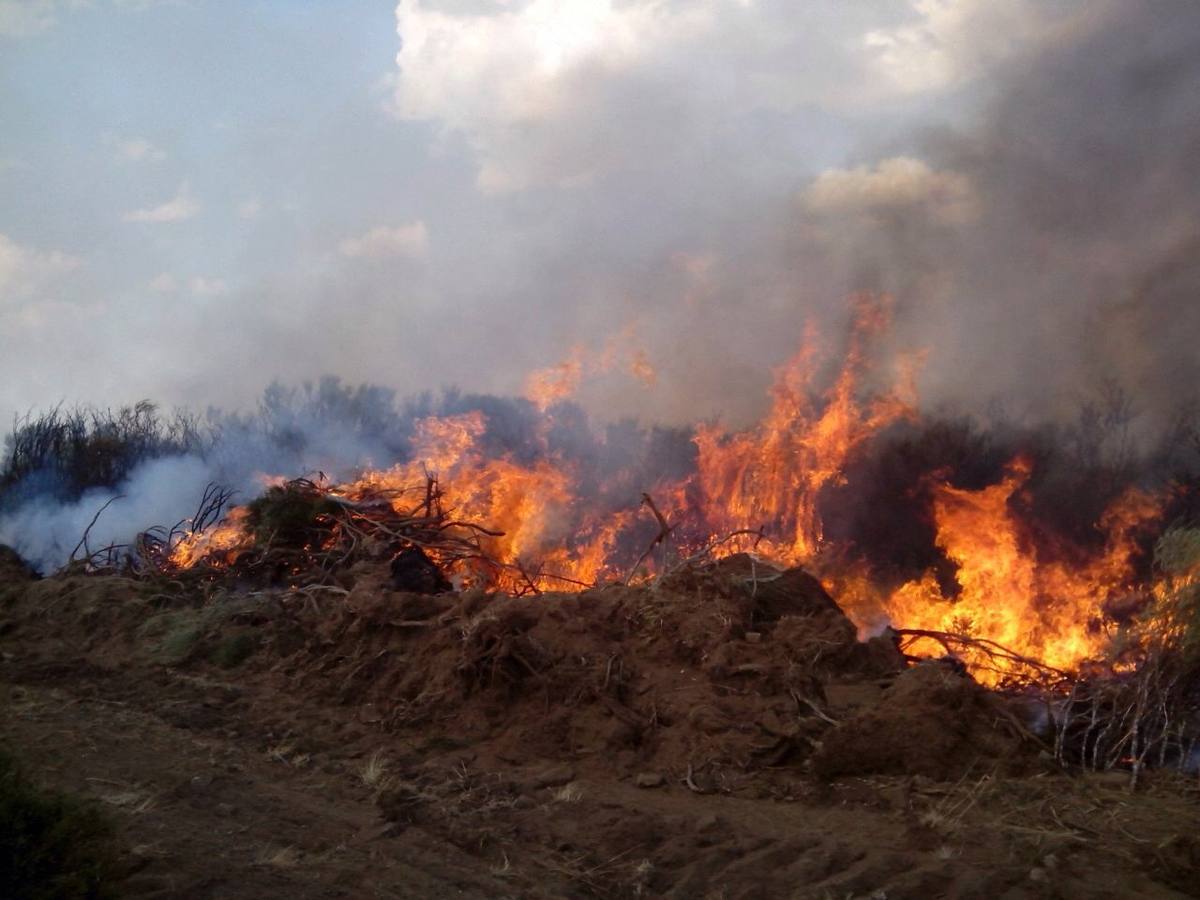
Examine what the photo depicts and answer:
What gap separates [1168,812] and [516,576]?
7488 mm

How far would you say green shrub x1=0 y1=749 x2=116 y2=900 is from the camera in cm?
323

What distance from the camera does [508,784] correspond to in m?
5.86

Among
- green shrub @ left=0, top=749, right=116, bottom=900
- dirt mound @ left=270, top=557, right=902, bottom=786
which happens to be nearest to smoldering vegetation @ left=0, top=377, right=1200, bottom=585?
dirt mound @ left=270, top=557, right=902, bottom=786

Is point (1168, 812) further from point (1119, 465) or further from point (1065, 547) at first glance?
point (1119, 465)

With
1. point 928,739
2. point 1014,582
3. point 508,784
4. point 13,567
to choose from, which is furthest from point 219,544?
point 1014,582

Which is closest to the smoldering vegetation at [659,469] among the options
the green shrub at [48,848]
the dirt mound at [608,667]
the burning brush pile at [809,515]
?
the burning brush pile at [809,515]

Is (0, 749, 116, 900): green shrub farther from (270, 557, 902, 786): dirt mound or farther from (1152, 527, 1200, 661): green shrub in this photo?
(1152, 527, 1200, 661): green shrub

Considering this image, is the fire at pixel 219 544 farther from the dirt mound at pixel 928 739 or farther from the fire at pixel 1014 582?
the fire at pixel 1014 582

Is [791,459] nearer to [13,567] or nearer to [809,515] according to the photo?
[809,515]

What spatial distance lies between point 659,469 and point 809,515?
9.40 feet

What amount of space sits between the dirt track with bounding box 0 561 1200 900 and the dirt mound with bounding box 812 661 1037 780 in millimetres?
88

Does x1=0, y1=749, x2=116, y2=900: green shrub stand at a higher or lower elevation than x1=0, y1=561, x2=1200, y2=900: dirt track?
higher

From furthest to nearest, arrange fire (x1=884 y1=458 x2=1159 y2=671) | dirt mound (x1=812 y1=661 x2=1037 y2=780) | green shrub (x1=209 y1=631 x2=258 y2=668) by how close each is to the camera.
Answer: fire (x1=884 y1=458 x2=1159 y2=671)
green shrub (x1=209 y1=631 x2=258 y2=668)
dirt mound (x1=812 y1=661 x2=1037 y2=780)

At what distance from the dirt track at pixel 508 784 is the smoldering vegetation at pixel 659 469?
14.9 ft
